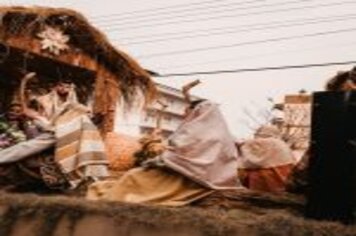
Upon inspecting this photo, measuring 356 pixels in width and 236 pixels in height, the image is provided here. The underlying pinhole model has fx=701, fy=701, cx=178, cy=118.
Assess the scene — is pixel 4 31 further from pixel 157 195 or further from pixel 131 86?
pixel 157 195

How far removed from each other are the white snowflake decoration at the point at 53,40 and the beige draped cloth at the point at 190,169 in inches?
242

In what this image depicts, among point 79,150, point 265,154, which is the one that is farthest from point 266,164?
point 79,150

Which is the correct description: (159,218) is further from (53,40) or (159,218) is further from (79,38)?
(79,38)

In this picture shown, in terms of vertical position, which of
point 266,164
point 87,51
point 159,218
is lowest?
point 159,218

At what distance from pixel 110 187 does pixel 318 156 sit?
2.51 metres

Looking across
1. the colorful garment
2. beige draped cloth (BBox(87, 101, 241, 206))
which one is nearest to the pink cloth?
beige draped cloth (BBox(87, 101, 241, 206))

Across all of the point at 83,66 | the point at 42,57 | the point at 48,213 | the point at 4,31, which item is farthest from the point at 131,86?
the point at 48,213

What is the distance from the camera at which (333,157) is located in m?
5.51

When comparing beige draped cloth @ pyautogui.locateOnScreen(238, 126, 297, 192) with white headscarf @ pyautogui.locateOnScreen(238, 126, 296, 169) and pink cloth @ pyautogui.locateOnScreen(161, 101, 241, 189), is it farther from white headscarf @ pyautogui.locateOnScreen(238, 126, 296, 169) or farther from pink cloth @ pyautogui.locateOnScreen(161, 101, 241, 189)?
pink cloth @ pyautogui.locateOnScreen(161, 101, 241, 189)

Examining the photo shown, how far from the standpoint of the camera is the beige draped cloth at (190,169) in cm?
668

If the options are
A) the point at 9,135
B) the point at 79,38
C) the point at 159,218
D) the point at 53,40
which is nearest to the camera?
the point at 159,218

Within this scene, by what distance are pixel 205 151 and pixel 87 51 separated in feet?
23.9

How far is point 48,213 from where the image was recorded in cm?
677

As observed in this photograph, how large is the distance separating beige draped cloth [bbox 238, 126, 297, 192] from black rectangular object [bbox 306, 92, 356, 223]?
1591 mm
